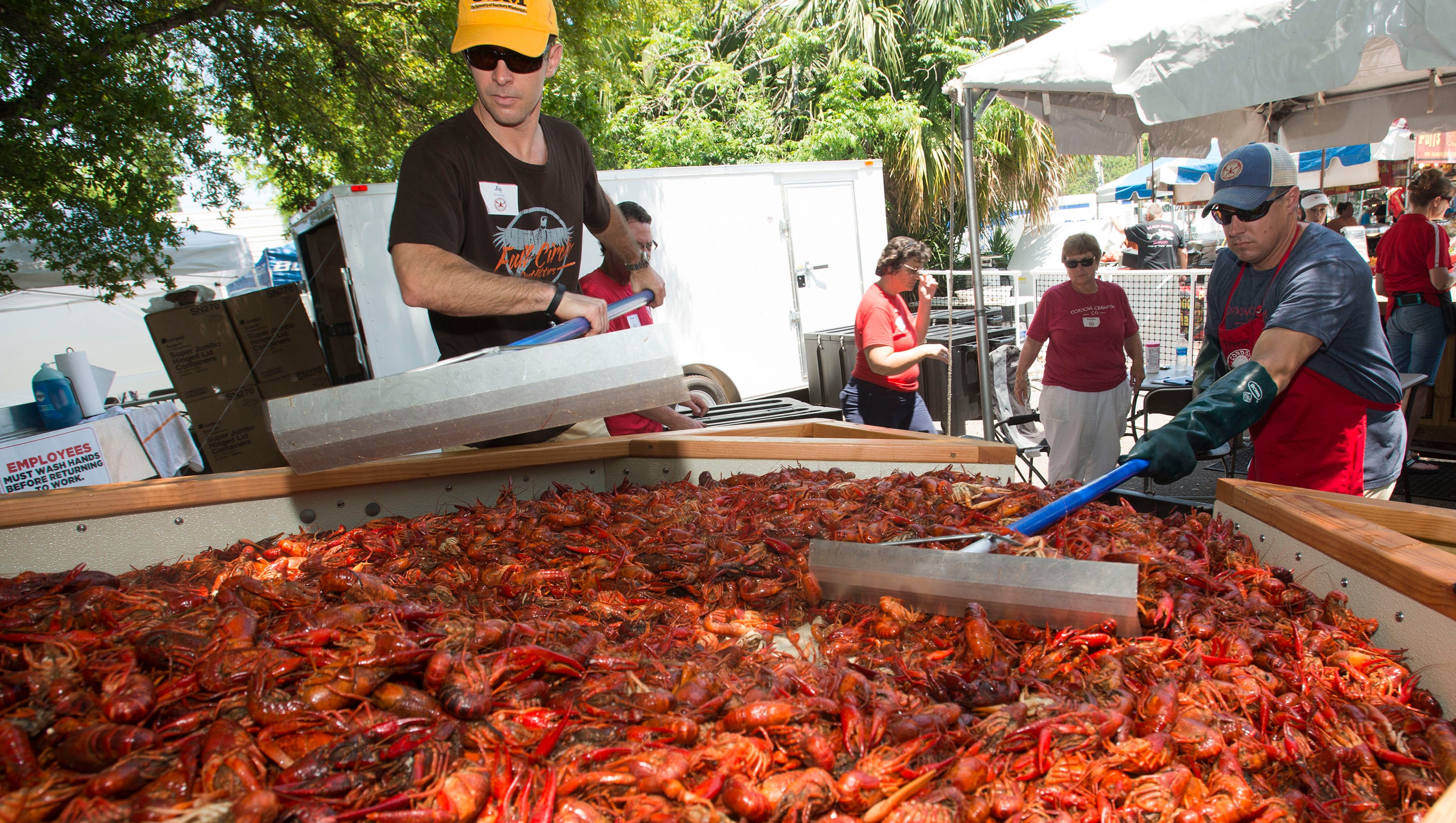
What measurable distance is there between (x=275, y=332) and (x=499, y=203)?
6.07 m

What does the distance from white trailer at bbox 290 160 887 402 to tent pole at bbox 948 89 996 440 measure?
10.7 feet

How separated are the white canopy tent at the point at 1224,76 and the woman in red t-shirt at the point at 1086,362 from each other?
61 cm

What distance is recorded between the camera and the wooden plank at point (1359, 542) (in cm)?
161

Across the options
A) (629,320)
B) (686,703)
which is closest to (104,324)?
(629,320)

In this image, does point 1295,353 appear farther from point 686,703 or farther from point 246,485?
point 246,485

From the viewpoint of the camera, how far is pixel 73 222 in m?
6.98

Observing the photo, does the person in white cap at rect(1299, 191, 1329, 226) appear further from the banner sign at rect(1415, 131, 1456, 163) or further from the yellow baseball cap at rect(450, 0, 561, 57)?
the banner sign at rect(1415, 131, 1456, 163)

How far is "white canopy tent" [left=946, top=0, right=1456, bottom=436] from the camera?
4.59 m

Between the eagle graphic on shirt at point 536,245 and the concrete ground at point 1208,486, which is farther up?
the eagle graphic on shirt at point 536,245

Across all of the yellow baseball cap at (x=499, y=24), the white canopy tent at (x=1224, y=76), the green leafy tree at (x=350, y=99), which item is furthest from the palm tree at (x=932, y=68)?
the yellow baseball cap at (x=499, y=24)

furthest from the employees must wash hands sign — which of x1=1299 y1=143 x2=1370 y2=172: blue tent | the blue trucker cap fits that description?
x1=1299 y1=143 x2=1370 y2=172: blue tent

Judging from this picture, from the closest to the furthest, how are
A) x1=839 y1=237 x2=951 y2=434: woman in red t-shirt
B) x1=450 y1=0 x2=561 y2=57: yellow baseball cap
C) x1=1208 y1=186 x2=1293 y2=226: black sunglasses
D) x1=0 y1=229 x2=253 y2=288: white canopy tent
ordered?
x1=450 y1=0 x2=561 y2=57: yellow baseball cap < x1=1208 y1=186 x2=1293 y2=226: black sunglasses < x1=839 y1=237 x2=951 y2=434: woman in red t-shirt < x1=0 y1=229 x2=253 y2=288: white canopy tent

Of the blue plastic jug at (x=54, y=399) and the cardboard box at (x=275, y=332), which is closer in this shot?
the blue plastic jug at (x=54, y=399)

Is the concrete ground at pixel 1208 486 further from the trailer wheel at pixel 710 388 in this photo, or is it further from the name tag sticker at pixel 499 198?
the name tag sticker at pixel 499 198
